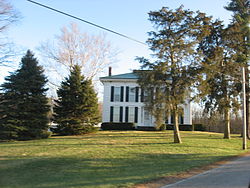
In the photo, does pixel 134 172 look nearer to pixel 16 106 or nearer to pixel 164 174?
pixel 164 174

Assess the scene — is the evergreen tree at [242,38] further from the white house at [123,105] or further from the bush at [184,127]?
the white house at [123,105]

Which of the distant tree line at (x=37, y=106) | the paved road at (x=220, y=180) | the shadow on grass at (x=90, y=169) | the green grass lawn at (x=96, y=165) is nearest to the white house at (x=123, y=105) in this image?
the distant tree line at (x=37, y=106)

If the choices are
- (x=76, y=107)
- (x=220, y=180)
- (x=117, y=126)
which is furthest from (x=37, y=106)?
(x=220, y=180)

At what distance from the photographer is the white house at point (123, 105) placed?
29.5m

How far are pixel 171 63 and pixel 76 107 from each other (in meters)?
10.4

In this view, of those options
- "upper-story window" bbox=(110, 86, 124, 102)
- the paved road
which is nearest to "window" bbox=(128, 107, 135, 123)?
"upper-story window" bbox=(110, 86, 124, 102)

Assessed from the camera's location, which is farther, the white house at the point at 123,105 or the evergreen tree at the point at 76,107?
the white house at the point at 123,105

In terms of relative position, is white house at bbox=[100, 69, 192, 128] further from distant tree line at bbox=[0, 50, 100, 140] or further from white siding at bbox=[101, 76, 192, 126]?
distant tree line at bbox=[0, 50, 100, 140]

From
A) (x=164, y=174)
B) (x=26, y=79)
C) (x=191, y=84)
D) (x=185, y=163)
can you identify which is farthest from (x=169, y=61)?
(x=26, y=79)

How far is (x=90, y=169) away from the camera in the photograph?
335 inches

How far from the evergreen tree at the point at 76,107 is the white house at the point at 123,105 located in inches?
283

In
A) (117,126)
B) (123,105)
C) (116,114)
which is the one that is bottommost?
(117,126)

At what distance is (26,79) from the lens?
1950 cm

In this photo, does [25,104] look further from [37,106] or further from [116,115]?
[116,115]
